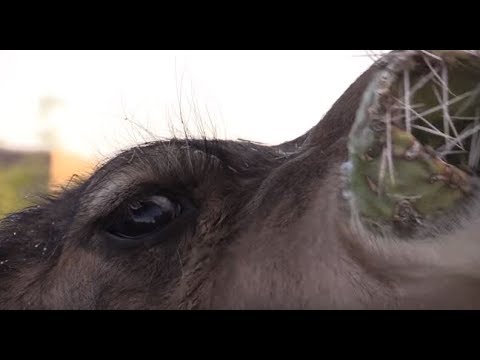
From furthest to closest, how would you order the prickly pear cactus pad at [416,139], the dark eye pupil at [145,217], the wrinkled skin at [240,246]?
the dark eye pupil at [145,217]
the wrinkled skin at [240,246]
the prickly pear cactus pad at [416,139]

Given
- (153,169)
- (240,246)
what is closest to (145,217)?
(153,169)

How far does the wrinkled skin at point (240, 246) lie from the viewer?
7.08ft

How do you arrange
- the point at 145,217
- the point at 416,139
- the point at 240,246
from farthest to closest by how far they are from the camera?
the point at 145,217
the point at 240,246
the point at 416,139

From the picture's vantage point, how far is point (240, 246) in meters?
2.65

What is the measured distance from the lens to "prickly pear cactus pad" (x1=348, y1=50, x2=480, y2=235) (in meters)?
1.99

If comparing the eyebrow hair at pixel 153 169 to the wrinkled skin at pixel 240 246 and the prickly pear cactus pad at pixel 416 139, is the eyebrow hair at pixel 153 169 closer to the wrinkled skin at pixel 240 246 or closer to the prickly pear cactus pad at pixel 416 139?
the wrinkled skin at pixel 240 246

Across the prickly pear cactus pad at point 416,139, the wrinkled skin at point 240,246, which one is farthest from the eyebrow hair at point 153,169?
the prickly pear cactus pad at point 416,139

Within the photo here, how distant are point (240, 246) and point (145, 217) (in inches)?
20.2

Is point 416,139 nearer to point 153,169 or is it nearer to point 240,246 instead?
point 240,246

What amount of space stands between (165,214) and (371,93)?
1.18 metres

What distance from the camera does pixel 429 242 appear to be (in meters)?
2.06

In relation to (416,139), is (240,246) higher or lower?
lower

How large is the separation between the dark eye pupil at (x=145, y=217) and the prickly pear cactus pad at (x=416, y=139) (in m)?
1.01

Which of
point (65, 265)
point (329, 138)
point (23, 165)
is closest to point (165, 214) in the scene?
point (65, 265)
